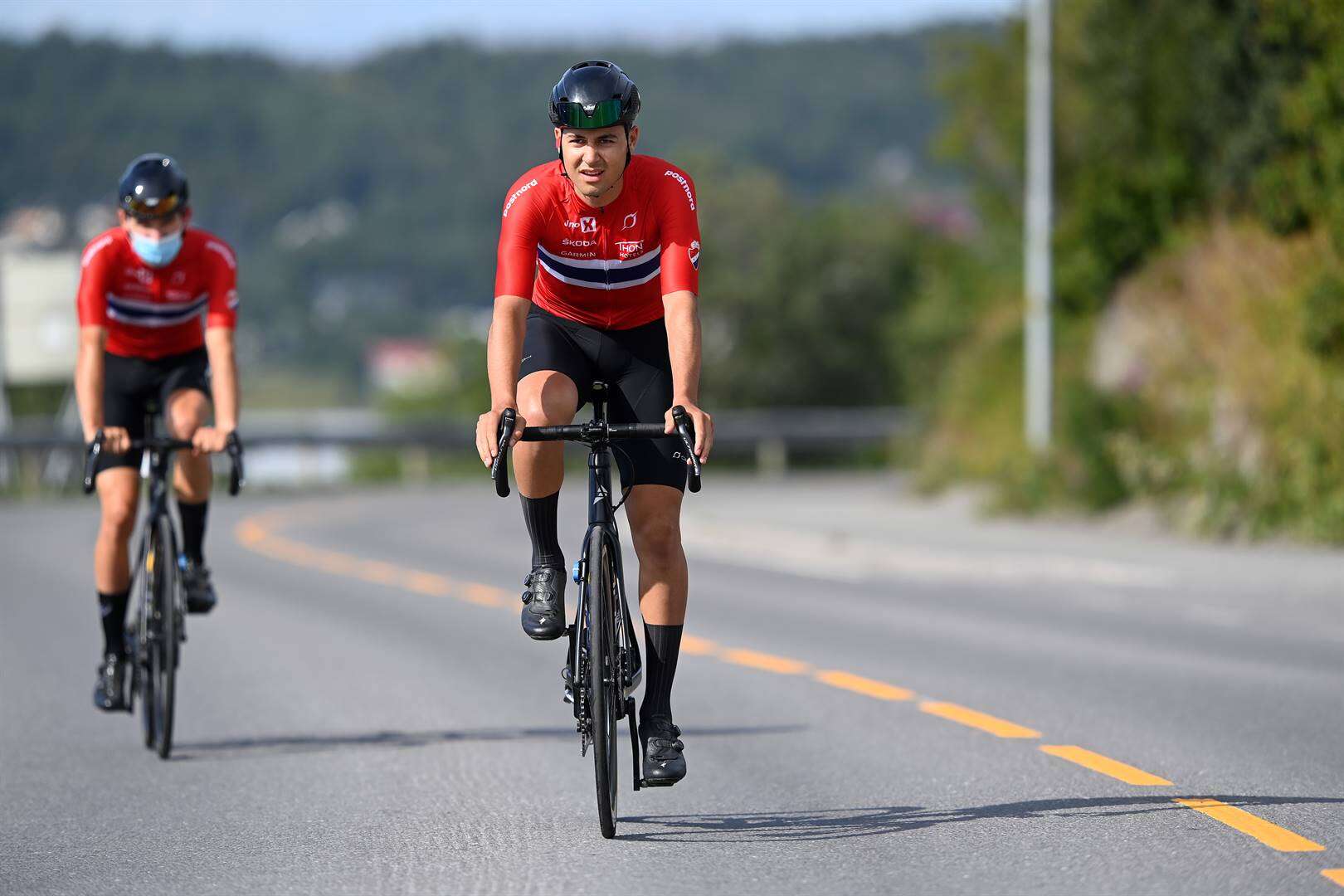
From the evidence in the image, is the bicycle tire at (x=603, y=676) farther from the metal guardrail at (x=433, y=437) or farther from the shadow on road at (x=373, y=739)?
the metal guardrail at (x=433, y=437)

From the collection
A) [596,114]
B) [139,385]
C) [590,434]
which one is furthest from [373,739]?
[596,114]

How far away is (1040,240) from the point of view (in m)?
24.1

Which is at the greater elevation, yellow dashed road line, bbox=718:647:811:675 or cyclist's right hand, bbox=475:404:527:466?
cyclist's right hand, bbox=475:404:527:466

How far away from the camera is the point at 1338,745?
8.05 meters

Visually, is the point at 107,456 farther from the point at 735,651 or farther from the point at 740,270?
the point at 740,270

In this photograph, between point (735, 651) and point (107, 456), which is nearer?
point (107, 456)

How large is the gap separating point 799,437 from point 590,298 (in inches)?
1510

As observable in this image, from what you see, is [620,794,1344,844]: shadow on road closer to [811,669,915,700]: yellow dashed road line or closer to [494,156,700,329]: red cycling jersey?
[494,156,700,329]: red cycling jersey

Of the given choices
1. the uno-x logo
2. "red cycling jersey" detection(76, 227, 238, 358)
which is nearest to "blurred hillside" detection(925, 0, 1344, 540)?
"red cycling jersey" detection(76, 227, 238, 358)

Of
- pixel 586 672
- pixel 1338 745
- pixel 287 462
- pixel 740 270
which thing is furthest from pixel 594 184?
pixel 287 462

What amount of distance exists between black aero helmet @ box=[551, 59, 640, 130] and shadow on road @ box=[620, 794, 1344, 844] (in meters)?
2.18

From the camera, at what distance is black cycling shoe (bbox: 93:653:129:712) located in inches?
336

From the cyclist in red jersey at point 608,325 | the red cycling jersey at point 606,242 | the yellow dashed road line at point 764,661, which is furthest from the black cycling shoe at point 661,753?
the yellow dashed road line at point 764,661

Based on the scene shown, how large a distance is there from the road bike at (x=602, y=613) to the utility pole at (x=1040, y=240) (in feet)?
58.2
